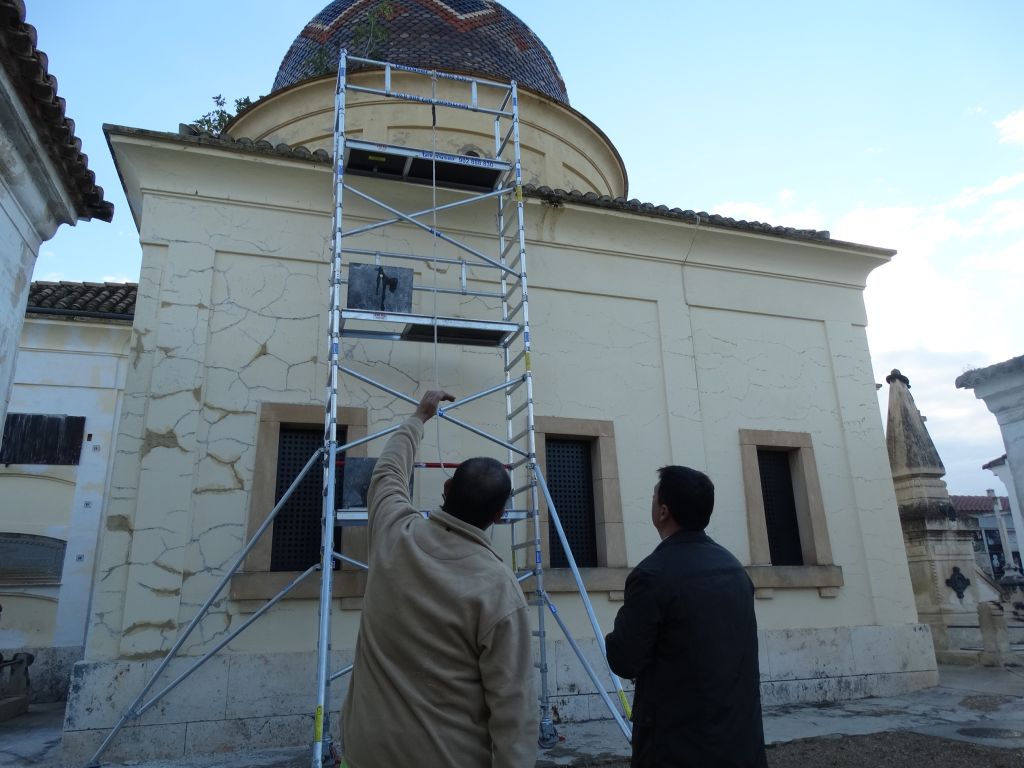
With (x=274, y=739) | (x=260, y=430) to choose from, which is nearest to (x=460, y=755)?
(x=274, y=739)

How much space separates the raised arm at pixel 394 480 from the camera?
7.91 ft

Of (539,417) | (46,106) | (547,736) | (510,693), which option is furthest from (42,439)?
(510,693)

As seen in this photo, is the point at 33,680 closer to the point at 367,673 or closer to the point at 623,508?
the point at 623,508

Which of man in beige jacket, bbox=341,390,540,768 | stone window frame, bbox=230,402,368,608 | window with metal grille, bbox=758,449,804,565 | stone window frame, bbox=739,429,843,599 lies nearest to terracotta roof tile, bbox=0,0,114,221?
stone window frame, bbox=230,402,368,608

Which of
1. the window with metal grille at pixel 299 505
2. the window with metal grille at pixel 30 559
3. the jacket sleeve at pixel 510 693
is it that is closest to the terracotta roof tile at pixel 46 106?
the window with metal grille at pixel 299 505

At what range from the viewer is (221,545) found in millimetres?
6188

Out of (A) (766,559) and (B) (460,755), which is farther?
(A) (766,559)

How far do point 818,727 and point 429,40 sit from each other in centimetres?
1082

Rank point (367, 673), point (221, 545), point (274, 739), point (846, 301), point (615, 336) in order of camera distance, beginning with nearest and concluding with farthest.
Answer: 1. point (367, 673)
2. point (274, 739)
3. point (221, 545)
4. point (615, 336)
5. point (846, 301)

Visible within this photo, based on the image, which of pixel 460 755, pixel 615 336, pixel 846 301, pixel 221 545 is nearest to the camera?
pixel 460 755

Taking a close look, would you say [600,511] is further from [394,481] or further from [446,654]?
[446,654]

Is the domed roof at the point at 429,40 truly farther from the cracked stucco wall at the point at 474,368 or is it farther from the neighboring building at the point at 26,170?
the neighboring building at the point at 26,170

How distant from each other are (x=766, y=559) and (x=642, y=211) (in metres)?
4.16

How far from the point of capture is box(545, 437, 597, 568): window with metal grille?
7414mm
